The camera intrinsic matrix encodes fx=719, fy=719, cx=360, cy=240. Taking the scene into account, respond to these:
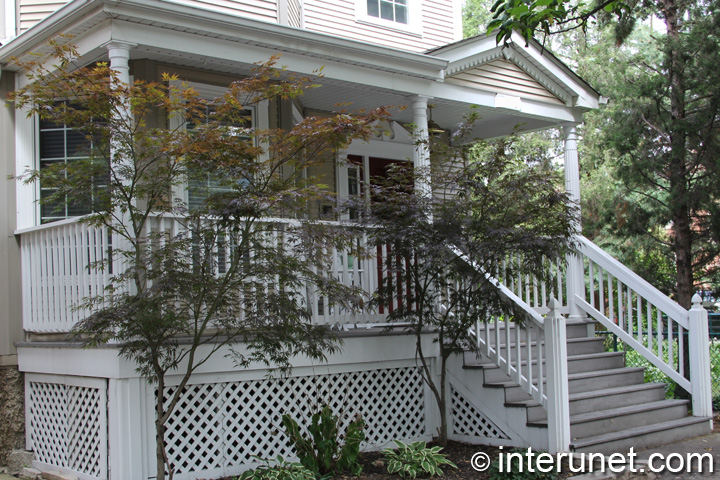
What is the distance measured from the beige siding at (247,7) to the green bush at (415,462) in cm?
538

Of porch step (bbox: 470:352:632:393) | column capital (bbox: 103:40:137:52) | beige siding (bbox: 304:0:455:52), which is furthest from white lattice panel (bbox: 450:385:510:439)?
beige siding (bbox: 304:0:455:52)

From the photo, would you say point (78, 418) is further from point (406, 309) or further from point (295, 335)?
point (406, 309)

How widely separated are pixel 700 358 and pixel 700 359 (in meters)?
0.01

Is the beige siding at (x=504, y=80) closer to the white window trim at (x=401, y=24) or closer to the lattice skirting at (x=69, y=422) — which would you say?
the white window trim at (x=401, y=24)

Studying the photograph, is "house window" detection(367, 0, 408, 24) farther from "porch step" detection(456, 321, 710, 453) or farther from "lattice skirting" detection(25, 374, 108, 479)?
"lattice skirting" detection(25, 374, 108, 479)

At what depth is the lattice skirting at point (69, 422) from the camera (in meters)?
6.16

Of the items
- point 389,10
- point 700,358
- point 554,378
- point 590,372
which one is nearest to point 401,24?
point 389,10

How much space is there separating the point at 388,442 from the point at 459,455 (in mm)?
781

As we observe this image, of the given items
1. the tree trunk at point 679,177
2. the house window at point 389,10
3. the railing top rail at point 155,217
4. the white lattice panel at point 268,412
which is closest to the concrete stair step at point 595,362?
the white lattice panel at point 268,412

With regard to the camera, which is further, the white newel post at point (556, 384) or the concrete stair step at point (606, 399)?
the concrete stair step at point (606, 399)

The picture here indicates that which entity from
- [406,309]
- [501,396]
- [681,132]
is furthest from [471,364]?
[681,132]

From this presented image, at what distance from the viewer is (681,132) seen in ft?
33.1

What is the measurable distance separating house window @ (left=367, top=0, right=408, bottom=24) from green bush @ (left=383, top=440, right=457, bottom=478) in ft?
23.3

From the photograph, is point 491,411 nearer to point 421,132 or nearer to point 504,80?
point 421,132
